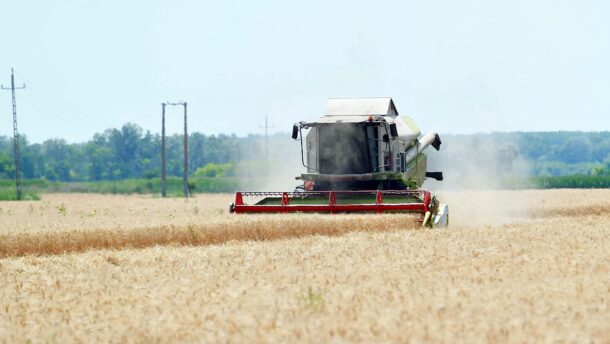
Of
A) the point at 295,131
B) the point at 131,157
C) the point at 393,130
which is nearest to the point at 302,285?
the point at 393,130

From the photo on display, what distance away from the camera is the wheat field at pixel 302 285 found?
24.5 feet

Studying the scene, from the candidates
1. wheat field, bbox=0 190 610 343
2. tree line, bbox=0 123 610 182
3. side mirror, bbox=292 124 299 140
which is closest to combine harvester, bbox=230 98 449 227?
side mirror, bbox=292 124 299 140

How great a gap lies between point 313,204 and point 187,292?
37.5 ft

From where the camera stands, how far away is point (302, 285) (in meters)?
10.2

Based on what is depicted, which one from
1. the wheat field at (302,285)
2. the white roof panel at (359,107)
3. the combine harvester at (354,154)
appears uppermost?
the white roof panel at (359,107)

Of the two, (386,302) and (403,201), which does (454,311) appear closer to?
(386,302)

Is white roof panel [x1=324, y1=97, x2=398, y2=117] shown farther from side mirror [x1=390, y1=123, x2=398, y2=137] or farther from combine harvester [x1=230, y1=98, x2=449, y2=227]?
side mirror [x1=390, y1=123, x2=398, y2=137]

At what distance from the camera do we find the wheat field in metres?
7.46

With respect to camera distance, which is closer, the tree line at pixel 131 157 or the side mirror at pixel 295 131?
the side mirror at pixel 295 131

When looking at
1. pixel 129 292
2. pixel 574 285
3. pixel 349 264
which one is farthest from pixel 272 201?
pixel 574 285

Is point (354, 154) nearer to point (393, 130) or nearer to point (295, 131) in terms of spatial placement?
point (393, 130)

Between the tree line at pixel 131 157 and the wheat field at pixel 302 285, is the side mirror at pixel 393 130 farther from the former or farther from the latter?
the tree line at pixel 131 157

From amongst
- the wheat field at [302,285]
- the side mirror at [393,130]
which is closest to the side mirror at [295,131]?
the side mirror at [393,130]

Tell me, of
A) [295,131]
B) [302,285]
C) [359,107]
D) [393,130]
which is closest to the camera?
[302,285]
